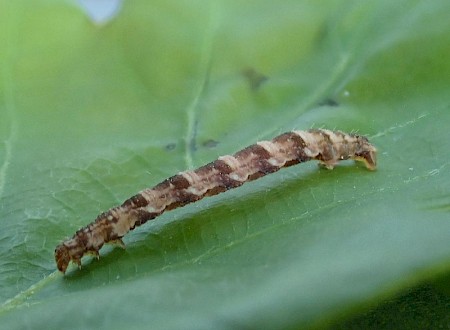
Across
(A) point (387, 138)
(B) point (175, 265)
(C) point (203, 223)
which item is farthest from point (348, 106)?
(B) point (175, 265)

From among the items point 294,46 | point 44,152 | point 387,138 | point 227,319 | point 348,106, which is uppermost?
point 294,46

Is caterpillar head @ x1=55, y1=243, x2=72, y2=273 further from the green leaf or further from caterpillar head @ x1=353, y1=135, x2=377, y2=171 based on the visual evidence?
caterpillar head @ x1=353, y1=135, x2=377, y2=171

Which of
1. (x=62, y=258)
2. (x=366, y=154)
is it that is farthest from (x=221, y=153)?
(x=62, y=258)

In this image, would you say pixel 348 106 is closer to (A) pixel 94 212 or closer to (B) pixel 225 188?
(B) pixel 225 188

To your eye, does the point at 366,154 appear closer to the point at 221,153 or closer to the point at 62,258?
the point at 221,153

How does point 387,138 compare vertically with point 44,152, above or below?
below

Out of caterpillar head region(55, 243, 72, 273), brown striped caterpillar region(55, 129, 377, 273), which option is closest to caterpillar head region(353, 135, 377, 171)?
brown striped caterpillar region(55, 129, 377, 273)

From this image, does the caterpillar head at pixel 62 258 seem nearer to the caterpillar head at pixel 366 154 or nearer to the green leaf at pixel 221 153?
the green leaf at pixel 221 153
